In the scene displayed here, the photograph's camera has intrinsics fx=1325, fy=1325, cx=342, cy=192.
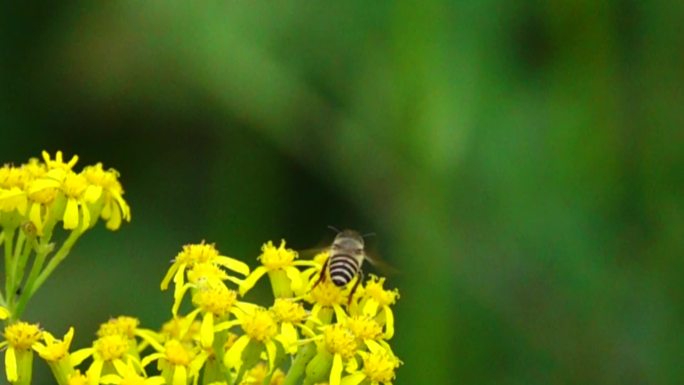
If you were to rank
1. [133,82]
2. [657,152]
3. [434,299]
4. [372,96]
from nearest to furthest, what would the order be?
[434,299]
[657,152]
[372,96]
[133,82]

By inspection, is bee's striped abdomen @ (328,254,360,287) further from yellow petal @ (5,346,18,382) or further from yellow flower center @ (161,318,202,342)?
yellow petal @ (5,346,18,382)

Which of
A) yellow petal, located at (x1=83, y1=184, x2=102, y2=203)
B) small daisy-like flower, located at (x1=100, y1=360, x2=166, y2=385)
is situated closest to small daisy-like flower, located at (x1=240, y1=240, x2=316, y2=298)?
small daisy-like flower, located at (x1=100, y1=360, x2=166, y2=385)

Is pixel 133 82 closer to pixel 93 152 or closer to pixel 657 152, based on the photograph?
pixel 93 152

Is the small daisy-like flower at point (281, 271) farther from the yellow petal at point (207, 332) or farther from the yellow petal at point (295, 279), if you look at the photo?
the yellow petal at point (207, 332)

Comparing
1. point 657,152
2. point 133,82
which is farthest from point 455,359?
point 133,82

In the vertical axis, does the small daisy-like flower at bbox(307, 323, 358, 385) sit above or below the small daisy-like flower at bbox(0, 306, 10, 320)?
above

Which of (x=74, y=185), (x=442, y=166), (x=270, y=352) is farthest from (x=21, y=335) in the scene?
(x=442, y=166)

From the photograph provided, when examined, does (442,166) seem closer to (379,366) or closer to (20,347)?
(379,366)
